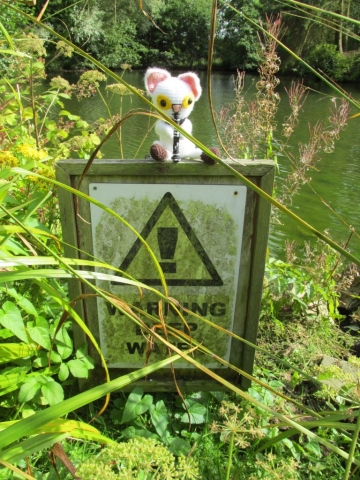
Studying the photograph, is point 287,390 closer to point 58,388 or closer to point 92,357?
point 92,357

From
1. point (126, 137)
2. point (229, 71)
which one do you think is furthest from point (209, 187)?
point (229, 71)

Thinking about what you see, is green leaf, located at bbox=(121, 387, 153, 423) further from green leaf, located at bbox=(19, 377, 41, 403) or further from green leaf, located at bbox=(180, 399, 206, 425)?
green leaf, located at bbox=(19, 377, 41, 403)

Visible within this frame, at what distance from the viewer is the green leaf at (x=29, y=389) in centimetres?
126

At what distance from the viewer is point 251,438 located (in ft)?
4.66

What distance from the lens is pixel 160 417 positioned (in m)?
1.50

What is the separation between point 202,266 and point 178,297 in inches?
5.9

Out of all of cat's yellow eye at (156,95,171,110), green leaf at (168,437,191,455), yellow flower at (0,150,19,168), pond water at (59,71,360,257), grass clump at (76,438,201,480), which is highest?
cat's yellow eye at (156,95,171,110)

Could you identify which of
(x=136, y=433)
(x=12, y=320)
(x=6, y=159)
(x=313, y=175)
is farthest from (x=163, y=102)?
(x=313, y=175)

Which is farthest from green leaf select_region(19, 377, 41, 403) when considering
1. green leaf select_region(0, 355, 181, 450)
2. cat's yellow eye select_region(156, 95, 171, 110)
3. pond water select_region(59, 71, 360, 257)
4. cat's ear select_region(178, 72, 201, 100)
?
pond water select_region(59, 71, 360, 257)

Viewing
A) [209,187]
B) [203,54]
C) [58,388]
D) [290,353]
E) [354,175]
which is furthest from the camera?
[203,54]

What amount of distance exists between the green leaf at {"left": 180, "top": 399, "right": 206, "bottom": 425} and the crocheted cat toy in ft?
3.03

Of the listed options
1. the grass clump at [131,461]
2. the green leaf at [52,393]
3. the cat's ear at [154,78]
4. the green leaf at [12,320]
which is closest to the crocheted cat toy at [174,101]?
the cat's ear at [154,78]

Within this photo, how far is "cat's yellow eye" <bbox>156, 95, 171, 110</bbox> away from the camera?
1519 mm

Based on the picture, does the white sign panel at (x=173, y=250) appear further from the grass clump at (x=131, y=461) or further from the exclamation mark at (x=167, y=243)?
the grass clump at (x=131, y=461)
